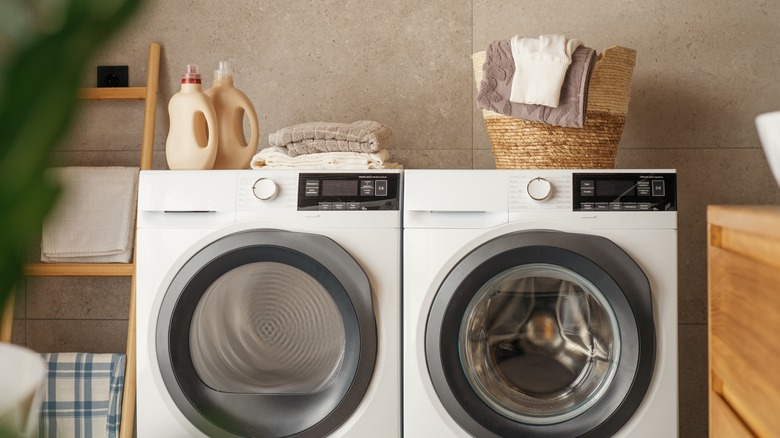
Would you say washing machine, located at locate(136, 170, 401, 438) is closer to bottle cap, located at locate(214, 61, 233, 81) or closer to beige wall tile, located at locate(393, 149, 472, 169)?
bottle cap, located at locate(214, 61, 233, 81)

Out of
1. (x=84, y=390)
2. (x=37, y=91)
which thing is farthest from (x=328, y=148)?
(x=37, y=91)

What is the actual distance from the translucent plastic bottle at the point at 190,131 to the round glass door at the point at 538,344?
0.81 metres

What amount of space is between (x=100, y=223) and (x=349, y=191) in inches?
40.6

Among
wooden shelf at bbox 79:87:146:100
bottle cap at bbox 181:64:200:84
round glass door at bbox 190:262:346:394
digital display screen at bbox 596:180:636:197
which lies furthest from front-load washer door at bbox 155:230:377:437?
wooden shelf at bbox 79:87:146:100

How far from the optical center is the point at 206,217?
5.85ft

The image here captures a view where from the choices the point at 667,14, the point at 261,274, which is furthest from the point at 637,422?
the point at 667,14

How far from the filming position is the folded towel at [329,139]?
6.21 feet

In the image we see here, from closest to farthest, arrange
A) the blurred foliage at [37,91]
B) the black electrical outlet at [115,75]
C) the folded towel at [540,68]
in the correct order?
1. the blurred foliage at [37,91]
2. the folded towel at [540,68]
3. the black electrical outlet at [115,75]

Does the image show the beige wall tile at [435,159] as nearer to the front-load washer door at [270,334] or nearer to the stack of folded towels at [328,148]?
the stack of folded towels at [328,148]

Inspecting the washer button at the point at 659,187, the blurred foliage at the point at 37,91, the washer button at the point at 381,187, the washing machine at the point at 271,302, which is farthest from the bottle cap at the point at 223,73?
the blurred foliage at the point at 37,91

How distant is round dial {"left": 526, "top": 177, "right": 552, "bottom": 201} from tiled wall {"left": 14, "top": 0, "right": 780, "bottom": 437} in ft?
2.27

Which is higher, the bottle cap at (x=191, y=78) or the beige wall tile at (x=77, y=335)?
the bottle cap at (x=191, y=78)

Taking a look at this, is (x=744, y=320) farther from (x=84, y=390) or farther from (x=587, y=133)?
(x=84, y=390)

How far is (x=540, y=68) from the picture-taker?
1.77 metres
